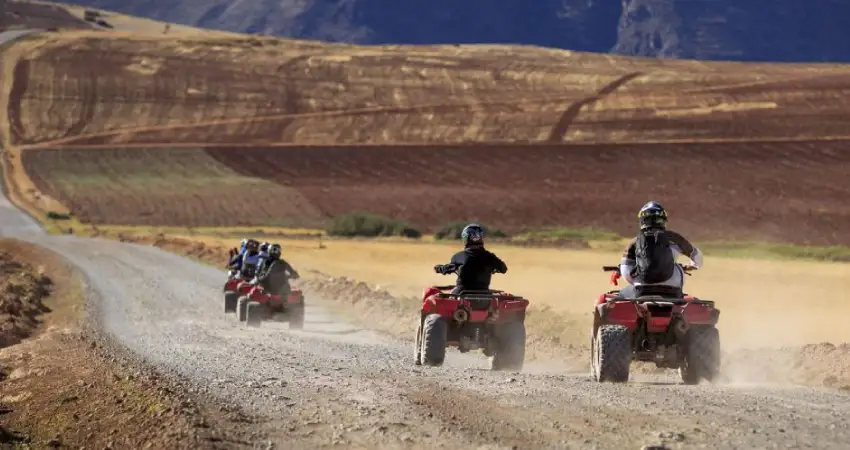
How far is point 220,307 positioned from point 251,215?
6391 centimetres

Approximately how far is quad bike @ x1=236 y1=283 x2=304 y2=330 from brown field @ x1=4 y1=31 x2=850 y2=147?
89.8 m

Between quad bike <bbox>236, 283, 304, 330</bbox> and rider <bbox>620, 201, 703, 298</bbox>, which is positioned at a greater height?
rider <bbox>620, 201, 703, 298</bbox>

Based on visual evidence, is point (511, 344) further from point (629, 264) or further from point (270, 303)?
point (270, 303)

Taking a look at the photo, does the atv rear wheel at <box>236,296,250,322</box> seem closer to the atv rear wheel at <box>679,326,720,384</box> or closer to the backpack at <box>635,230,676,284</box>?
the backpack at <box>635,230,676,284</box>

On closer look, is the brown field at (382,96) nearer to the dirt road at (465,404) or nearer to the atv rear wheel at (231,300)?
the atv rear wheel at (231,300)

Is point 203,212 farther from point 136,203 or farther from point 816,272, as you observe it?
point 816,272

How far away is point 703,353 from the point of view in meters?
15.0

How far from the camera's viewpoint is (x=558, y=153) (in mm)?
111250

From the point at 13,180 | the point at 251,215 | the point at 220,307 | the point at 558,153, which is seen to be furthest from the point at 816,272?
the point at 13,180

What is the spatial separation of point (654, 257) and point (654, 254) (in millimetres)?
35

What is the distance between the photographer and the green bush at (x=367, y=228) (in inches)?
3366

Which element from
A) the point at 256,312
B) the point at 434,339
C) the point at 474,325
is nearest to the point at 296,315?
the point at 256,312

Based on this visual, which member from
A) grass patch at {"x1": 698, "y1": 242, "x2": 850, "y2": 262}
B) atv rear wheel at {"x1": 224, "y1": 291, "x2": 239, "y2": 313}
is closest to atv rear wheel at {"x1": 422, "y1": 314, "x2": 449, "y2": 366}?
atv rear wheel at {"x1": 224, "y1": 291, "x2": 239, "y2": 313}

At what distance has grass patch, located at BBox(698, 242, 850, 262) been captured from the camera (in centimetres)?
6109
